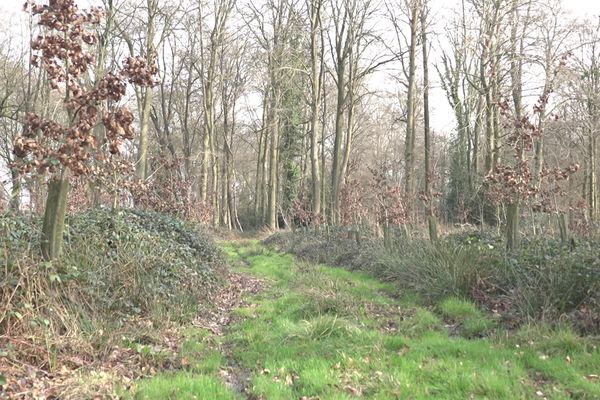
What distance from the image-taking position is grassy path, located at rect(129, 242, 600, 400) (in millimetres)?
4629

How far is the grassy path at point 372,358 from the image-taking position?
4629mm

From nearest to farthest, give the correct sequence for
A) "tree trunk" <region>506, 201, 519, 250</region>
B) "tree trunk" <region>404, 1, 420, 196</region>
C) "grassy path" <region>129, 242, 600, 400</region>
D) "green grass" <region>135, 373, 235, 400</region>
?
"green grass" <region>135, 373, 235, 400</region> → "grassy path" <region>129, 242, 600, 400</region> → "tree trunk" <region>506, 201, 519, 250</region> → "tree trunk" <region>404, 1, 420, 196</region>

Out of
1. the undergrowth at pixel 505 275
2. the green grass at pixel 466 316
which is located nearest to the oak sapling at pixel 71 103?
the green grass at pixel 466 316

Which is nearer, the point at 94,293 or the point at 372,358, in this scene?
the point at 372,358

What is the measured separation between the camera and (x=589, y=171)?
86.2 ft

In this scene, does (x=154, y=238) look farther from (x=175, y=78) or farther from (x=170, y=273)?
(x=175, y=78)

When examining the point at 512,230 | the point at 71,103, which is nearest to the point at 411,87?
the point at 512,230

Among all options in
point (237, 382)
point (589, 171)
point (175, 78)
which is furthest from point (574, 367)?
point (175, 78)

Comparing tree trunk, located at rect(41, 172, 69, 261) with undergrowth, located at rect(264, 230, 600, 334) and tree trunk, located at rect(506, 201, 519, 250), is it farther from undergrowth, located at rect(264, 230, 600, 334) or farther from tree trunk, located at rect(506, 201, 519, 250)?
tree trunk, located at rect(506, 201, 519, 250)

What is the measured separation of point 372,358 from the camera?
5.59 m

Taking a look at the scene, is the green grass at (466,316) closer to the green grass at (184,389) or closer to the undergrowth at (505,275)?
the undergrowth at (505,275)

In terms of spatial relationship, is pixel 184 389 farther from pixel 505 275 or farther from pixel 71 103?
pixel 505 275

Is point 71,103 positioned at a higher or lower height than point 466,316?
higher

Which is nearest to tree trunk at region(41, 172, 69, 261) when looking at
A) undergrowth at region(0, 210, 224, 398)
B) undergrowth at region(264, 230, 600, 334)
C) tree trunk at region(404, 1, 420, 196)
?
undergrowth at region(0, 210, 224, 398)
